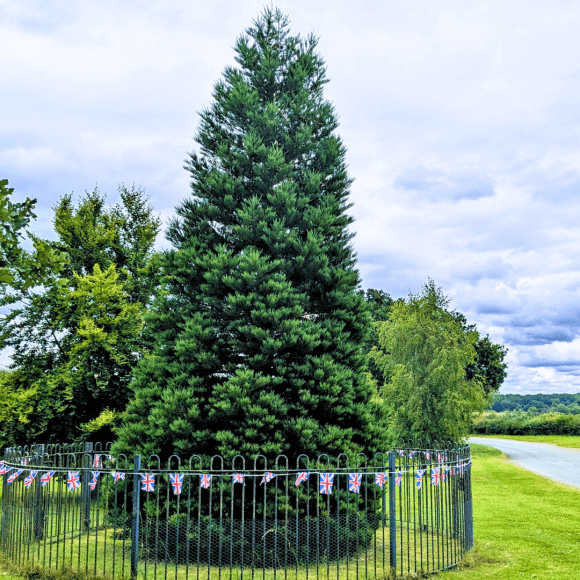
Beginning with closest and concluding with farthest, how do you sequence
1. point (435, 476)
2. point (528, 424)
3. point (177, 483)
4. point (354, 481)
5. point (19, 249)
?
point (19, 249) → point (177, 483) → point (354, 481) → point (435, 476) → point (528, 424)

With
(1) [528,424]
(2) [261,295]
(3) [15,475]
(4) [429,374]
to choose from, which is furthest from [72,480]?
(1) [528,424]

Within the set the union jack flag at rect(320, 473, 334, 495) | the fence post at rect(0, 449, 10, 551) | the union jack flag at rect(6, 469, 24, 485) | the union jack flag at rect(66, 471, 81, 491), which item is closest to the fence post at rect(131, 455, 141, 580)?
the union jack flag at rect(66, 471, 81, 491)

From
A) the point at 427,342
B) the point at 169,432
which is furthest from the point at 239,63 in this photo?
the point at 427,342

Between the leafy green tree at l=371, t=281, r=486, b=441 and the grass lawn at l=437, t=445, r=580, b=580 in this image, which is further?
the leafy green tree at l=371, t=281, r=486, b=441

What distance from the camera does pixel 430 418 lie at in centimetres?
2656

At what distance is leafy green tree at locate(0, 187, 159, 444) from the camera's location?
16469mm

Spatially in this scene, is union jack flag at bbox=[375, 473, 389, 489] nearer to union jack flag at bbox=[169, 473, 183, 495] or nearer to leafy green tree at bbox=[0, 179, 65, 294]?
union jack flag at bbox=[169, 473, 183, 495]

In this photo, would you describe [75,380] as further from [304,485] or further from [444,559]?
[444,559]

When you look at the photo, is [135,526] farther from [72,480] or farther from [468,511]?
[468,511]

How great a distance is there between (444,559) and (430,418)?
693 inches

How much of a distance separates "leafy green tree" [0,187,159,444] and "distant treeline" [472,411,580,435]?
44.8 meters

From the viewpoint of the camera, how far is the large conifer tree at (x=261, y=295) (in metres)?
9.76

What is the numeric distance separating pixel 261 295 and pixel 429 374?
1871 cm

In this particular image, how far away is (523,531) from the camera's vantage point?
1316 cm
